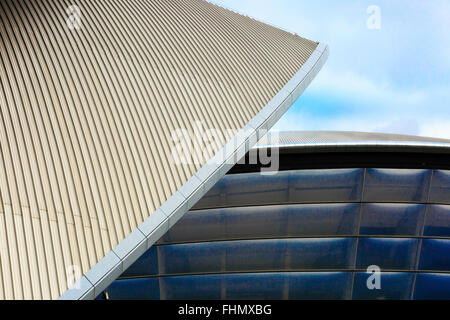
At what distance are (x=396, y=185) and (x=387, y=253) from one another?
11.0 feet

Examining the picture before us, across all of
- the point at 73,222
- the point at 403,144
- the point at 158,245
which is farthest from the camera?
the point at 158,245

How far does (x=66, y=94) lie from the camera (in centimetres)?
1105

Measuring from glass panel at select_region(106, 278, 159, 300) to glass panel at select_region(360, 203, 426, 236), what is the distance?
33.9ft

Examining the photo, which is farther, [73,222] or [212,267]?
[212,267]

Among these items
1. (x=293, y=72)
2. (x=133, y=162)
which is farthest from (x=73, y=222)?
(x=293, y=72)

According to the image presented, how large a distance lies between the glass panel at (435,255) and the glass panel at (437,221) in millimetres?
413

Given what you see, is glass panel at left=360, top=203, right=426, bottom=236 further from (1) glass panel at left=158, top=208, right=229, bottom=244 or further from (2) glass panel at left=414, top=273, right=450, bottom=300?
(1) glass panel at left=158, top=208, right=229, bottom=244

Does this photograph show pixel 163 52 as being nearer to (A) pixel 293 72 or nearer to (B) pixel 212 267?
(A) pixel 293 72

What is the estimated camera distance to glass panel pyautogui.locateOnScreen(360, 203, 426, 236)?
2011 cm

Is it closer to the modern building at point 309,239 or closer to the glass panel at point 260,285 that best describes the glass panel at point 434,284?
the modern building at point 309,239

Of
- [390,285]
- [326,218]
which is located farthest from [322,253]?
[390,285]

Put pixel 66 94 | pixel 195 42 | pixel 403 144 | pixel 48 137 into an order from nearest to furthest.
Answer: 1. pixel 48 137
2. pixel 66 94
3. pixel 195 42
4. pixel 403 144

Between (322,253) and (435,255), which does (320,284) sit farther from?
(435,255)

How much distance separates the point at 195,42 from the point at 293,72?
11.7 feet
